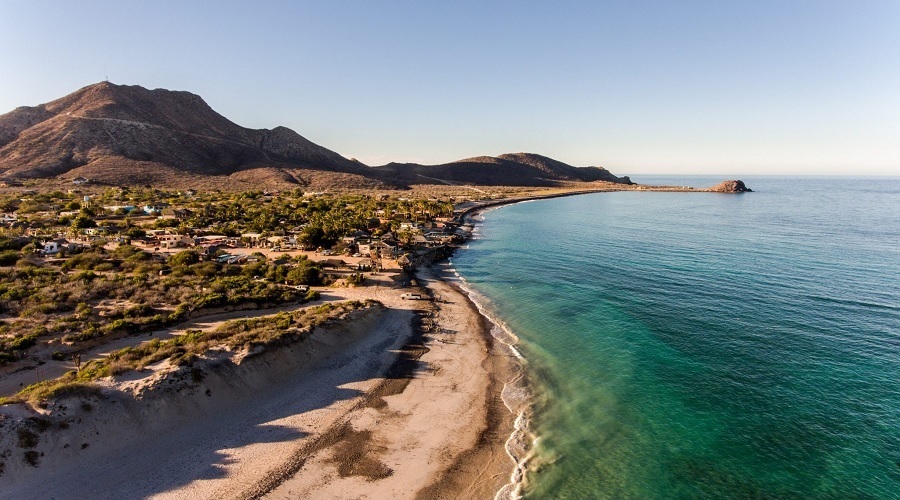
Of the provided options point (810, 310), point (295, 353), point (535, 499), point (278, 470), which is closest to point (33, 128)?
point (295, 353)

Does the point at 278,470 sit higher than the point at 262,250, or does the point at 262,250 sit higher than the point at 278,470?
the point at 262,250

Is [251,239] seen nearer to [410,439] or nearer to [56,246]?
[56,246]

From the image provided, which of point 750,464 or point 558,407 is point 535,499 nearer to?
point 558,407

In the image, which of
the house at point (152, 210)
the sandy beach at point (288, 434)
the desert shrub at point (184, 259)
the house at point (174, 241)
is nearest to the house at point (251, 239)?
the house at point (174, 241)

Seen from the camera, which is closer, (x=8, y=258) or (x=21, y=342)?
(x=21, y=342)

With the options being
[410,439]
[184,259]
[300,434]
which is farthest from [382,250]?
[410,439]

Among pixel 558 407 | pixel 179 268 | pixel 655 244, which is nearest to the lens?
pixel 558 407

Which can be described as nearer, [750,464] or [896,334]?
[750,464]
